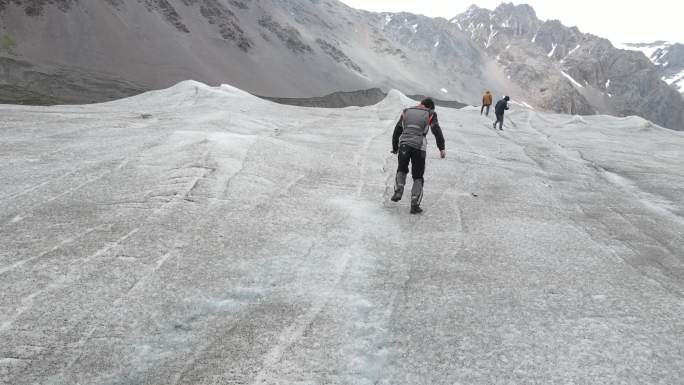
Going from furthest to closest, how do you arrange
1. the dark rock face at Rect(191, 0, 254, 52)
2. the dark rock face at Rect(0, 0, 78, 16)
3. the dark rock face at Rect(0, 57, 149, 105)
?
the dark rock face at Rect(191, 0, 254, 52)
the dark rock face at Rect(0, 0, 78, 16)
the dark rock face at Rect(0, 57, 149, 105)

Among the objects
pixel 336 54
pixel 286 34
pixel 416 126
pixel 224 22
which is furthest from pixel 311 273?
pixel 336 54

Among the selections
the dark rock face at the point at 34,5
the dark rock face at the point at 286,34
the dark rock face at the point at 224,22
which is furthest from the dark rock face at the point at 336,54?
the dark rock face at the point at 34,5

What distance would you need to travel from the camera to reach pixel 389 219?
8.53 meters

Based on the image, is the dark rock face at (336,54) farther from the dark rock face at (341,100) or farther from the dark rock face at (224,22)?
the dark rock face at (224,22)

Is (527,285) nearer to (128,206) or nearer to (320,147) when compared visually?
(128,206)

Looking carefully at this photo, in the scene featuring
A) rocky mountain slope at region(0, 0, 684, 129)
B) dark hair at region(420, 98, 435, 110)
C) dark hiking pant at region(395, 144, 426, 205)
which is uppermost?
rocky mountain slope at region(0, 0, 684, 129)

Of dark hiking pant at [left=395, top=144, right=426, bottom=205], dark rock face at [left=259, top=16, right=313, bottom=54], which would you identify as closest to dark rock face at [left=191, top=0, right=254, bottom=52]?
dark rock face at [left=259, top=16, right=313, bottom=54]

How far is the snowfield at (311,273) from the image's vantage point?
4.40 m

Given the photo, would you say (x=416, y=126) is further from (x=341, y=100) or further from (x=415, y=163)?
(x=341, y=100)

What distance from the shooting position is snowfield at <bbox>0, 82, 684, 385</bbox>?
4402 millimetres

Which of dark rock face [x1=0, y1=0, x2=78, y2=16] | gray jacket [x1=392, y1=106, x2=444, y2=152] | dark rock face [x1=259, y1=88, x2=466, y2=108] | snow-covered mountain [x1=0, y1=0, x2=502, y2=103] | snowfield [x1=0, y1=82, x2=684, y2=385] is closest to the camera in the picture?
snowfield [x1=0, y1=82, x2=684, y2=385]

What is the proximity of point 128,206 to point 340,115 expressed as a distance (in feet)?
66.5

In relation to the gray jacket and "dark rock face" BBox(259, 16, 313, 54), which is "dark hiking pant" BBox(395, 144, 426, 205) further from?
"dark rock face" BBox(259, 16, 313, 54)

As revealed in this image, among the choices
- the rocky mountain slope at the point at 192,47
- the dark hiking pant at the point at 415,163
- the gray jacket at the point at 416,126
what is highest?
the rocky mountain slope at the point at 192,47
